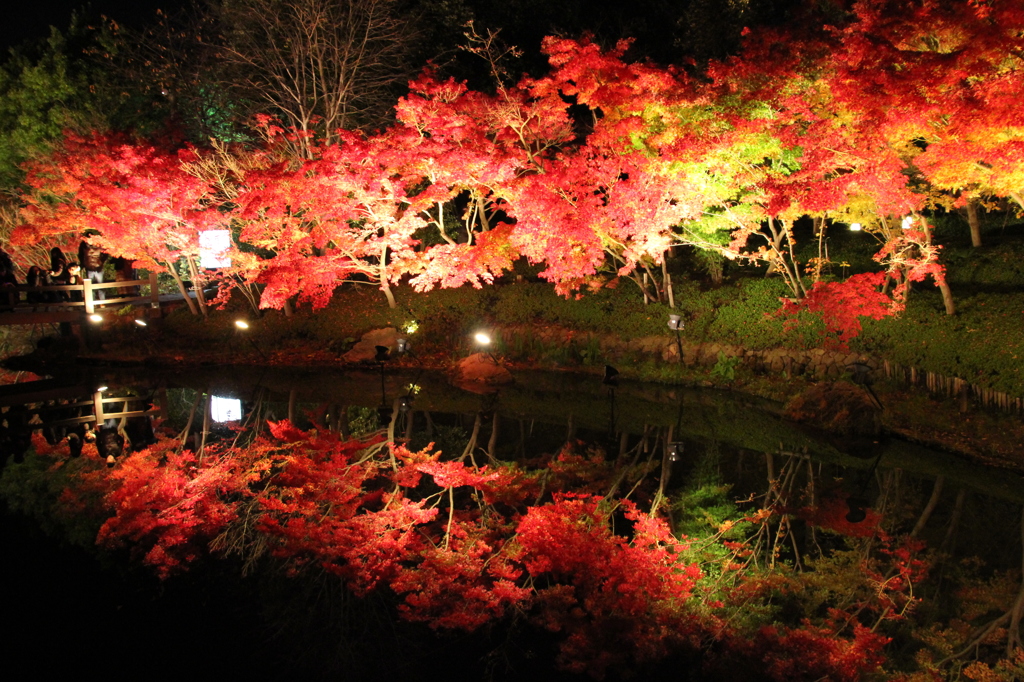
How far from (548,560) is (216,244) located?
14.0 m

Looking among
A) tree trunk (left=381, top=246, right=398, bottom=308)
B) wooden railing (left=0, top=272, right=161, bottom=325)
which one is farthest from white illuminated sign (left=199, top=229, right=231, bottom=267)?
tree trunk (left=381, top=246, right=398, bottom=308)

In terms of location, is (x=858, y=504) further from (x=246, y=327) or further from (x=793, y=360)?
(x=246, y=327)

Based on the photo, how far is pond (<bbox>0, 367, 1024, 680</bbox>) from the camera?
5.14 meters

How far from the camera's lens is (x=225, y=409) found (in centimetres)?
1180

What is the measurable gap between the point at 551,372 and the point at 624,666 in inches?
367

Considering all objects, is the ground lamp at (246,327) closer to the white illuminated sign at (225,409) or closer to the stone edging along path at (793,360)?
the white illuminated sign at (225,409)

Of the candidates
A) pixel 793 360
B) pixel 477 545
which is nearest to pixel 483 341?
pixel 793 360

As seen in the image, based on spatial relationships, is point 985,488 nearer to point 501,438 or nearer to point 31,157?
point 501,438

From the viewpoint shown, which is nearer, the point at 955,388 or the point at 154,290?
the point at 955,388

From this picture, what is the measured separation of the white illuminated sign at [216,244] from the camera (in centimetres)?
1498

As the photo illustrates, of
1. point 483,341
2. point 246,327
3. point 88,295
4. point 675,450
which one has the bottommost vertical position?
point 675,450

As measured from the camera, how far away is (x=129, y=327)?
16.9 metres

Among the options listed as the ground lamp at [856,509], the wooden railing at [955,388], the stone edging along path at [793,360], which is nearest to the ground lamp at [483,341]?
the stone edging along path at [793,360]

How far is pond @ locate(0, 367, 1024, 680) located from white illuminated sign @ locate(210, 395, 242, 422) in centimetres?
19
